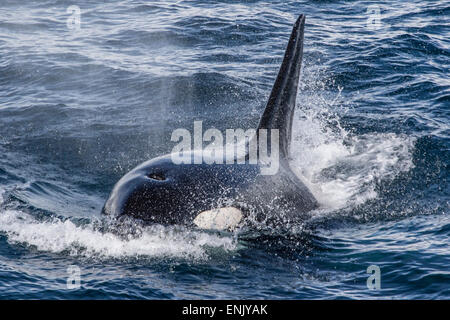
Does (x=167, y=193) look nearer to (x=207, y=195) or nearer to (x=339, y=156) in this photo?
(x=207, y=195)

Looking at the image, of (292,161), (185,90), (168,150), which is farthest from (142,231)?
(185,90)

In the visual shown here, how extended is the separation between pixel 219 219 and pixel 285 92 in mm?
2883

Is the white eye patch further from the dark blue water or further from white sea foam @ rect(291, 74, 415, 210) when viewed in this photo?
white sea foam @ rect(291, 74, 415, 210)

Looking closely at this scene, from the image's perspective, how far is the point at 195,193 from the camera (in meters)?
9.66

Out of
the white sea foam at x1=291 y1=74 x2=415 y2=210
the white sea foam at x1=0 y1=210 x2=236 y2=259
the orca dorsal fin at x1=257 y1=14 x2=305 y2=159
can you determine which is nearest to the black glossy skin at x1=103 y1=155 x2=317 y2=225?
the white sea foam at x1=0 y1=210 x2=236 y2=259

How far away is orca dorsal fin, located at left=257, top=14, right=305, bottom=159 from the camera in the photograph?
11.5 m

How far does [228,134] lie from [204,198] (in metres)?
6.24

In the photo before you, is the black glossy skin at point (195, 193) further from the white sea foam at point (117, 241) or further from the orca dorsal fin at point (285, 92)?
the orca dorsal fin at point (285, 92)

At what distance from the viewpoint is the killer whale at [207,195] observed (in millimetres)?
9430

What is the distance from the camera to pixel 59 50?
73.2 feet

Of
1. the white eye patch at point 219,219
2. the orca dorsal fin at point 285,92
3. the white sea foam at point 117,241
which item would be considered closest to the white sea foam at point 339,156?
the orca dorsal fin at point 285,92

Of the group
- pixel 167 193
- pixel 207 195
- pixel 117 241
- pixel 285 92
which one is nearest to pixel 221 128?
pixel 285 92

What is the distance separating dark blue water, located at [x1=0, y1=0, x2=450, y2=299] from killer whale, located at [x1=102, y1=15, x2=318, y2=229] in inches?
9.2

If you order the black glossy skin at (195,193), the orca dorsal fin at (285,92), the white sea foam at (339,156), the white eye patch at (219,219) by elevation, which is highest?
the orca dorsal fin at (285,92)
